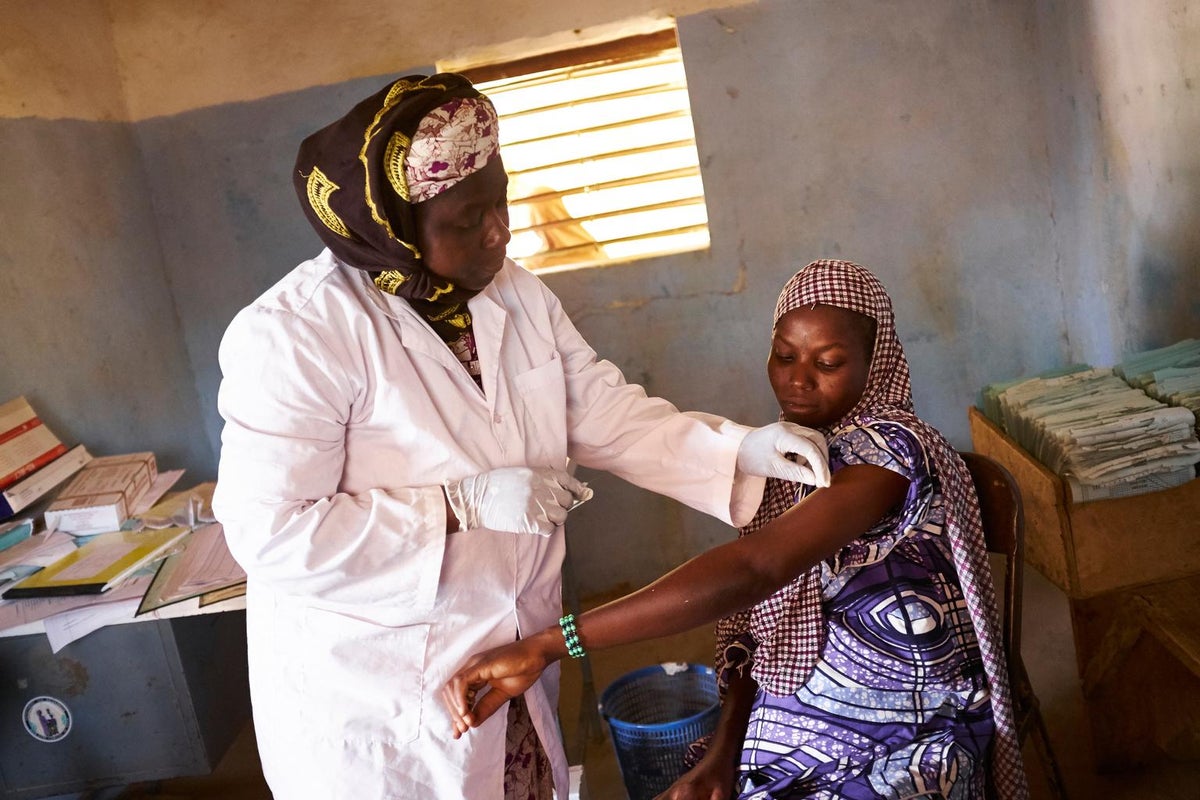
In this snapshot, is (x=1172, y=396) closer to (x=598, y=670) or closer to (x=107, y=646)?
(x=598, y=670)

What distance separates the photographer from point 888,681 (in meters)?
1.58

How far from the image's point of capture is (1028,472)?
2467mm

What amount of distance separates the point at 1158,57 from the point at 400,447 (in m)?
2.20

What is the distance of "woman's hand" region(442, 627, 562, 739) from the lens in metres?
1.51

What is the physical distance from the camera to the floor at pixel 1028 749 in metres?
2.40

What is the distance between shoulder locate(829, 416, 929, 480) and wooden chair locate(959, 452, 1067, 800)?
19cm

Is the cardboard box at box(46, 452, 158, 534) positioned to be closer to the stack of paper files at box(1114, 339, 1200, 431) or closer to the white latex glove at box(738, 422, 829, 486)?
the white latex glove at box(738, 422, 829, 486)

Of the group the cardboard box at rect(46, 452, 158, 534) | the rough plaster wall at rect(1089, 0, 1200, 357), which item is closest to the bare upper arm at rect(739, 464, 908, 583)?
the rough plaster wall at rect(1089, 0, 1200, 357)

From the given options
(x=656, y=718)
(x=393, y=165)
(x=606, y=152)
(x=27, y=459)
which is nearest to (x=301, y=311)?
(x=393, y=165)

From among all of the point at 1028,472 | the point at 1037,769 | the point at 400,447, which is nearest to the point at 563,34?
the point at 1028,472

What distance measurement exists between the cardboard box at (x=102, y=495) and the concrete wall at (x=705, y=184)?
246 mm

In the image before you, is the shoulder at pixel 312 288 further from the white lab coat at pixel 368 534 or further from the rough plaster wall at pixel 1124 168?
the rough plaster wall at pixel 1124 168

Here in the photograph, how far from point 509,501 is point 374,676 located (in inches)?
13.4

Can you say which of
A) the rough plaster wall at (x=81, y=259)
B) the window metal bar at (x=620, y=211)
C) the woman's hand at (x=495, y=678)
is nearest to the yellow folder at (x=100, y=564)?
the rough plaster wall at (x=81, y=259)
